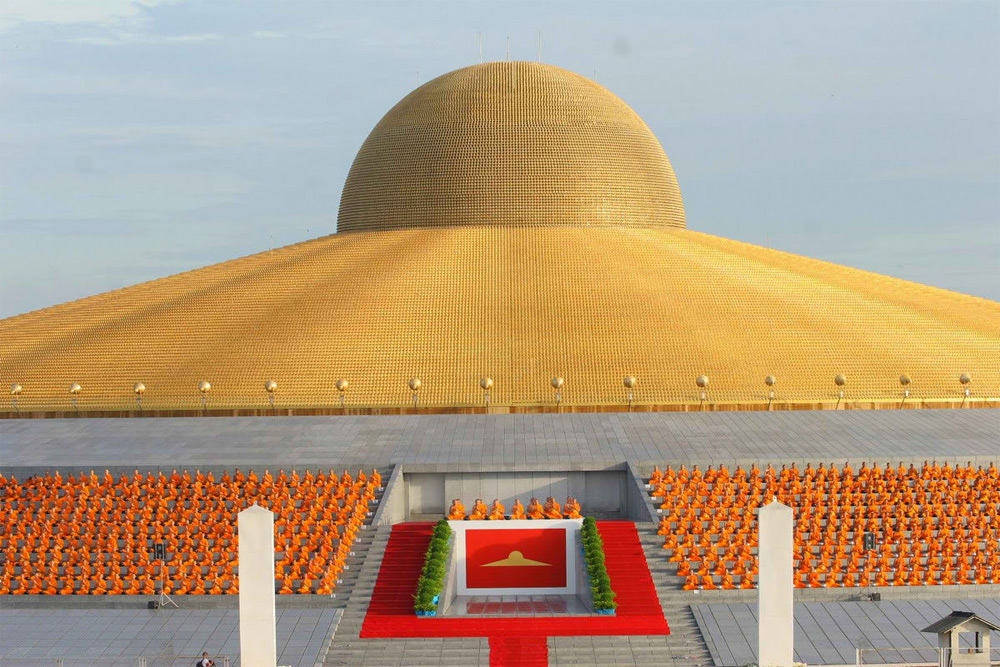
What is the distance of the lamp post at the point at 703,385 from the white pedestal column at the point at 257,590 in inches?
525

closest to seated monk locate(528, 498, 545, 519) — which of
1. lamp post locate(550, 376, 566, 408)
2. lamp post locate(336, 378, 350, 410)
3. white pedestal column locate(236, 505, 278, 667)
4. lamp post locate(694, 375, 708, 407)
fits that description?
white pedestal column locate(236, 505, 278, 667)

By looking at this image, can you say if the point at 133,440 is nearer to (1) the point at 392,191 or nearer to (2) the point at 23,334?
(2) the point at 23,334

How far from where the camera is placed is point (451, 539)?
56.2 feet

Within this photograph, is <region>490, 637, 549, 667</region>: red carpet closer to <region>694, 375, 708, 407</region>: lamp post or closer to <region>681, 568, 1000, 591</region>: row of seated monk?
<region>681, 568, 1000, 591</region>: row of seated monk

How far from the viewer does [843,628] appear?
588 inches

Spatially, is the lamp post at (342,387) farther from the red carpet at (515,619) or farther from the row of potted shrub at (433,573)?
the row of potted shrub at (433,573)

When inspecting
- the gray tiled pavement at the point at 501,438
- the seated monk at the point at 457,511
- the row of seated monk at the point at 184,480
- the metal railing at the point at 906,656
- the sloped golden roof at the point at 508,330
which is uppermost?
the sloped golden roof at the point at 508,330

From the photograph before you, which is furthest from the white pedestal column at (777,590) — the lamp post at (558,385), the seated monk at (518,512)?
the lamp post at (558,385)

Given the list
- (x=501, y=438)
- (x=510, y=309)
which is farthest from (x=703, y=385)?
(x=501, y=438)

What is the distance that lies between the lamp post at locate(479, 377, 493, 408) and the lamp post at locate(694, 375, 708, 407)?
13.9ft

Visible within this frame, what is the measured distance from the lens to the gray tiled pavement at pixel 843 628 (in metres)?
14.0

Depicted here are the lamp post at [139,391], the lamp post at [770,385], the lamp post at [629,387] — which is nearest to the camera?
the lamp post at [629,387]

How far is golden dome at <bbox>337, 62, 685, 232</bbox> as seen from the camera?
31750mm

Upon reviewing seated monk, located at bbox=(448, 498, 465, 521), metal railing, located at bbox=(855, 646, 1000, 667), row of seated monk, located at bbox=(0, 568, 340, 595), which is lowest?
metal railing, located at bbox=(855, 646, 1000, 667)
